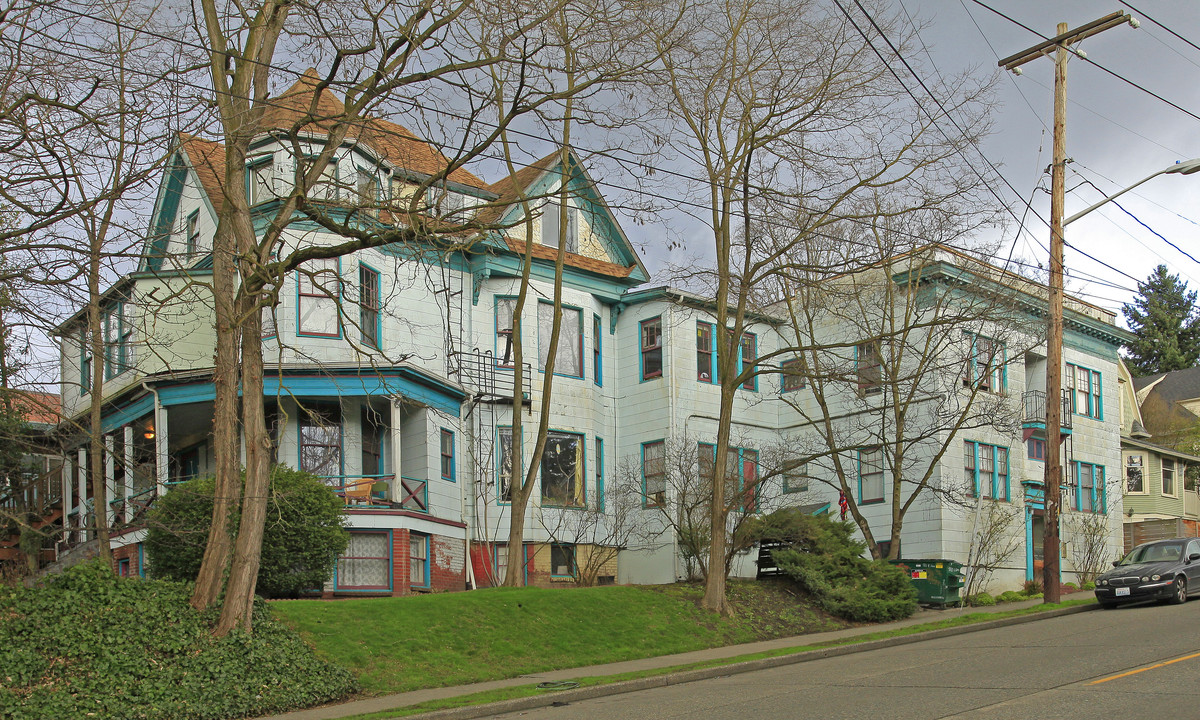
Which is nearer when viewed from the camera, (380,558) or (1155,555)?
(380,558)

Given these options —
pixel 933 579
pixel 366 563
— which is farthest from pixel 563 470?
pixel 933 579

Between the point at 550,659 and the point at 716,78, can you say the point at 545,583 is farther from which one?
the point at 716,78

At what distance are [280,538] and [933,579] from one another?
1471cm

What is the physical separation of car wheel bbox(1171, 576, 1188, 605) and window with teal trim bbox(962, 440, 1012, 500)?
838 centimetres

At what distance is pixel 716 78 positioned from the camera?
65.3 ft

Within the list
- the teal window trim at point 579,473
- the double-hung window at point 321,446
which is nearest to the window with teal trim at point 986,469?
the teal window trim at point 579,473

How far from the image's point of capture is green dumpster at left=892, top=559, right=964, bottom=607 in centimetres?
2492

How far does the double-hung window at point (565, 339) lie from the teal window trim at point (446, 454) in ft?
11.1

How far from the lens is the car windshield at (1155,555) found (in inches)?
918

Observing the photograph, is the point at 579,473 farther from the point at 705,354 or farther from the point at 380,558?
the point at 380,558

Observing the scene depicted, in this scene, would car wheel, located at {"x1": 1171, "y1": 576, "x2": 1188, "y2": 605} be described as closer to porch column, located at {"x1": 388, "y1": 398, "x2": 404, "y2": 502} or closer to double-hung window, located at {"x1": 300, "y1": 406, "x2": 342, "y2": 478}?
porch column, located at {"x1": 388, "y1": 398, "x2": 404, "y2": 502}

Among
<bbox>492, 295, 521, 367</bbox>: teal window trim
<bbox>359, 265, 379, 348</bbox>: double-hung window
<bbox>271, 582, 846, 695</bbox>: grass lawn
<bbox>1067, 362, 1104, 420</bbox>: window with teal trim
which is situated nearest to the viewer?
<bbox>271, 582, 846, 695</bbox>: grass lawn

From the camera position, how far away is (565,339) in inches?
1137

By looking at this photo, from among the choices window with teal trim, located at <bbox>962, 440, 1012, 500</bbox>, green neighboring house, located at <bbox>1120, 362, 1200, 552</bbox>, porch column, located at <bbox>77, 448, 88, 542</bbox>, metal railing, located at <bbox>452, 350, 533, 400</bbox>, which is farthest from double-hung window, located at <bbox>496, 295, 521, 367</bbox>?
green neighboring house, located at <bbox>1120, 362, 1200, 552</bbox>
